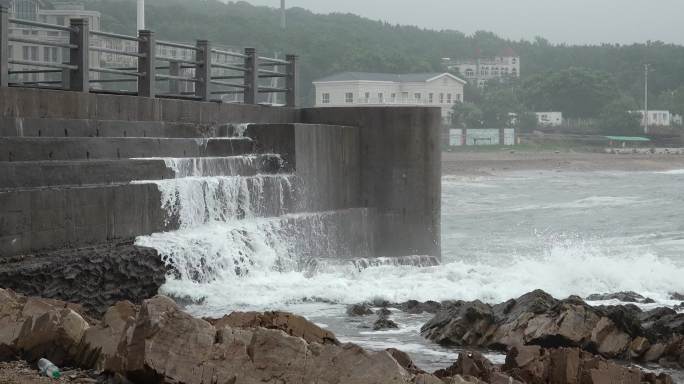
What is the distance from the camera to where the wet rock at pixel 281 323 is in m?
9.69

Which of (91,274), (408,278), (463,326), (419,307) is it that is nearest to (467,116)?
(408,278)

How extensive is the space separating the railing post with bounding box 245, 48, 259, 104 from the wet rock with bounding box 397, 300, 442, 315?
7.42 metres

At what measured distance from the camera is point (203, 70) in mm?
19359

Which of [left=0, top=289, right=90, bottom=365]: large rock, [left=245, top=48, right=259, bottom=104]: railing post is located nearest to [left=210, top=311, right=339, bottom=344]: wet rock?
[left=0, top=289, right=90, bottom=365]: large rock

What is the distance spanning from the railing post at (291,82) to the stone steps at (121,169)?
15.3 ft

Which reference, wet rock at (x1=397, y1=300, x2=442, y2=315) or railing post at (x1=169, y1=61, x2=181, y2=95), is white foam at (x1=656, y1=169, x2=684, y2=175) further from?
wet rock at (x1=397, y1=300, x2=442, y2=315)

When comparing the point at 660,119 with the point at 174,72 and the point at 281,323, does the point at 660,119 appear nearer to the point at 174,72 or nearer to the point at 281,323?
the point at 174,72

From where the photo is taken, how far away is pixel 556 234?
32.3 meters

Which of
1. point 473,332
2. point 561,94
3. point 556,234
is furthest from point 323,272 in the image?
point 561,94

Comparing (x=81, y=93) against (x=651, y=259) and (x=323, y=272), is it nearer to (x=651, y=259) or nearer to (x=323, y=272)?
(x=323, y=272)

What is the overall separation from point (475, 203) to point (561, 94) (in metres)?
79.6

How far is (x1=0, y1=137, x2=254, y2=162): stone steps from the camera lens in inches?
520

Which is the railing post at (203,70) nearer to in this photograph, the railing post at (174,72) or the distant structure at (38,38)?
the railing post at (174,72)

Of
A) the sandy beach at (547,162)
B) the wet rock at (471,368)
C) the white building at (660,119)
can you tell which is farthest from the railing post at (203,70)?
the white building at (660,119)
